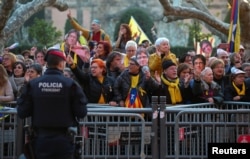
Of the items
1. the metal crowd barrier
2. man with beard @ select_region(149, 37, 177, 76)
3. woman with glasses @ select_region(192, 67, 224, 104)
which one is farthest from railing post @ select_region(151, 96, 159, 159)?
man with beard @ select_region(149, 37, 177, 76)

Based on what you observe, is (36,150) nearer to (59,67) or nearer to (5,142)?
(59,67)

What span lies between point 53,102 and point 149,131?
217 centimetres

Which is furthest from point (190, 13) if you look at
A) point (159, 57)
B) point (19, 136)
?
point (19, 136)

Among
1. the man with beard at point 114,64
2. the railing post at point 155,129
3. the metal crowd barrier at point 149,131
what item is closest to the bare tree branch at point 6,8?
the man with beard at point 114,64

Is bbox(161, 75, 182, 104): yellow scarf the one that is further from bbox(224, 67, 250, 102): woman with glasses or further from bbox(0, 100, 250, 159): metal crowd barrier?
bbox(0, 100, 250, 159): metal crowd barrier

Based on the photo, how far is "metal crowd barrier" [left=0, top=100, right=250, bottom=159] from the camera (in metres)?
11.3

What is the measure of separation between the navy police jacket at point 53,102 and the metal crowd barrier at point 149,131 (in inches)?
59.0

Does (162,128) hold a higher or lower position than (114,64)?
lower

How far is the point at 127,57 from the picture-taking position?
589 inches

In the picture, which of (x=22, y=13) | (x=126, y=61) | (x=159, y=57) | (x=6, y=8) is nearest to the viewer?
(x=159, y=57)

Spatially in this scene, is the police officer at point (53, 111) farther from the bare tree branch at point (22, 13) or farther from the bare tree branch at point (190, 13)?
the bare tree branch at point (190, 13)

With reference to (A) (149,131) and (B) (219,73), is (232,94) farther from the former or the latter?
(A) (149,131)

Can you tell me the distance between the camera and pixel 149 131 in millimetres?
11430

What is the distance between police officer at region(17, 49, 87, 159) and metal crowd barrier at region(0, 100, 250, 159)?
59.4 inches
